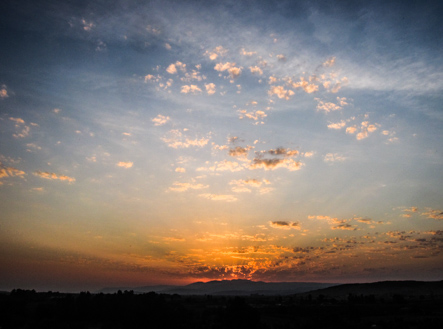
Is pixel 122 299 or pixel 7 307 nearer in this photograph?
pixel 7 307

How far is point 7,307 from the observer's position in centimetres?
6869

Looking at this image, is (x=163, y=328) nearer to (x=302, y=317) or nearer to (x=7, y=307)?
(x=302, y=317)

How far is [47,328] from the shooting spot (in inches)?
2053

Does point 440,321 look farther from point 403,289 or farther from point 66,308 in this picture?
point 403,289

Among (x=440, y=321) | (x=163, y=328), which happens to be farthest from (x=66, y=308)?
(x=440, y=321)

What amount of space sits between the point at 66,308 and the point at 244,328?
43.4m

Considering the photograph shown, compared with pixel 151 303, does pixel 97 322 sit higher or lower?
lower

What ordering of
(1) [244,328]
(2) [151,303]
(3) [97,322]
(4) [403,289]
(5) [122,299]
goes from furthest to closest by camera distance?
1. (4) [403,289]
2. (5) [122,299]
3. (3) [97,322]
4. (2) [151,303]
5. (1) [244,328]

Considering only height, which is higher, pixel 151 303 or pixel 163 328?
pixel 151 303

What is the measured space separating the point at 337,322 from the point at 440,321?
16248 mm

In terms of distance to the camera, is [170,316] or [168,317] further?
[170,316]

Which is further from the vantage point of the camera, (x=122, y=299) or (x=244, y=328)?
(x=122, y=299)

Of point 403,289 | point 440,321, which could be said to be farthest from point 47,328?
point 403,289

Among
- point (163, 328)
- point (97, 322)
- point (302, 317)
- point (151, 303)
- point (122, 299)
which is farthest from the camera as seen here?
point (122, 299)
